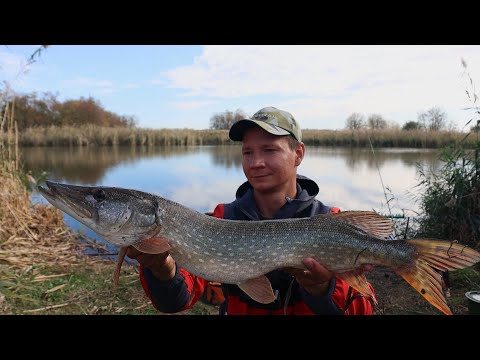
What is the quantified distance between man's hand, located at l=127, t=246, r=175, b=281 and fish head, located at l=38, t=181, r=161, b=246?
70 millimetres

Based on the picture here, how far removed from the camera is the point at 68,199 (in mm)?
1849

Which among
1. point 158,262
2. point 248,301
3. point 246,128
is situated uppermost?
point 246,128

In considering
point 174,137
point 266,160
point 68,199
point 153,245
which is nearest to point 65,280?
point 68,199

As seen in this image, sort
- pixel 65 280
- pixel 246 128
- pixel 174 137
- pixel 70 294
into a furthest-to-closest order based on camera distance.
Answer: pixel 174 137
pixel 65 280
pixel 70 294
pixel 246 128

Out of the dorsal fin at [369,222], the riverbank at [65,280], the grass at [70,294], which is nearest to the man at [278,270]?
the dorsal fin at [369,222]

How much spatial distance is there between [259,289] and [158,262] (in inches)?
22.0

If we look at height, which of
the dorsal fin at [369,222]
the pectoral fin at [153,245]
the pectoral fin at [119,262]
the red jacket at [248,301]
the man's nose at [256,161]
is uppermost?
the man's nose at [256,161]

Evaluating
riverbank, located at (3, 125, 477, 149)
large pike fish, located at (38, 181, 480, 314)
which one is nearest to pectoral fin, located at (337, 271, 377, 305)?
large pike fish, located at (38, 181, 480, 314)

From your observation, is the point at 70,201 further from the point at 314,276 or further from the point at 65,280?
the point at 65,280

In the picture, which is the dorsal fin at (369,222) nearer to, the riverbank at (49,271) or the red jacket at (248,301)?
the red jacket at (248,301)

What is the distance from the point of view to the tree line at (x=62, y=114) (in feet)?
72.6

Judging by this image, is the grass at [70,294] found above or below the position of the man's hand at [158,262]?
below

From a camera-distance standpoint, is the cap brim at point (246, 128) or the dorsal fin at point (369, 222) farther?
the cap brim at point (246, 128)

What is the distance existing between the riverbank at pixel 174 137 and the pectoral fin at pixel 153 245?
1623cm
